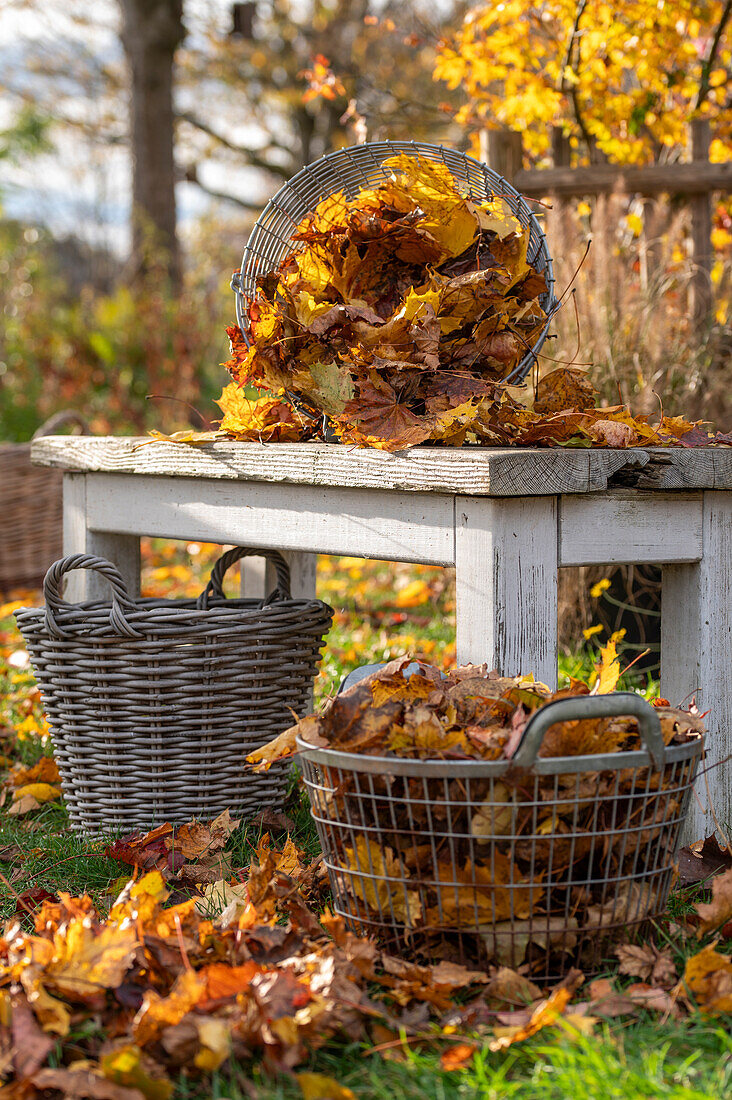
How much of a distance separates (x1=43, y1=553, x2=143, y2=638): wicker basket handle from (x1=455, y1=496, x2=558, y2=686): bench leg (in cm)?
71

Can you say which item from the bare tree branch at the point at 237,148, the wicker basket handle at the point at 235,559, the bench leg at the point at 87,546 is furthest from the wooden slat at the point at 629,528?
the bare tree branch at the point at 237,148

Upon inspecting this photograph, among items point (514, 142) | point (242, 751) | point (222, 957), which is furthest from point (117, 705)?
point (514, 142)

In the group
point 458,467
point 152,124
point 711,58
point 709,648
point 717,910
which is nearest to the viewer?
point 717,910

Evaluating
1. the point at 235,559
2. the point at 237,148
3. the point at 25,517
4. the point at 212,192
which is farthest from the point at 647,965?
the point at 212,192

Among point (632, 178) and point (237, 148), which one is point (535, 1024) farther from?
point (237, 148)

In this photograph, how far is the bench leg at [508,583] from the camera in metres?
1.71

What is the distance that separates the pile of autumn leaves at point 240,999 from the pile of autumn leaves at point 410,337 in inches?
34.6

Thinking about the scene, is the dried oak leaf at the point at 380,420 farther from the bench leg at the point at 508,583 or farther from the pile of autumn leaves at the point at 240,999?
the pile of autumn leaves at the point at 240,999

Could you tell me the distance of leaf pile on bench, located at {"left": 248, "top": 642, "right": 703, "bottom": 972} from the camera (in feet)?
4.56

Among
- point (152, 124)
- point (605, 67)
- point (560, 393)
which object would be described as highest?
point (152, 124)

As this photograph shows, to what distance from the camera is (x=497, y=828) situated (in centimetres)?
140

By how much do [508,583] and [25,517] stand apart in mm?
3712

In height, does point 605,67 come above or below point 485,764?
above

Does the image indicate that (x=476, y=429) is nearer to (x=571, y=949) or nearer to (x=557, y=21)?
(x=571, y=949)
